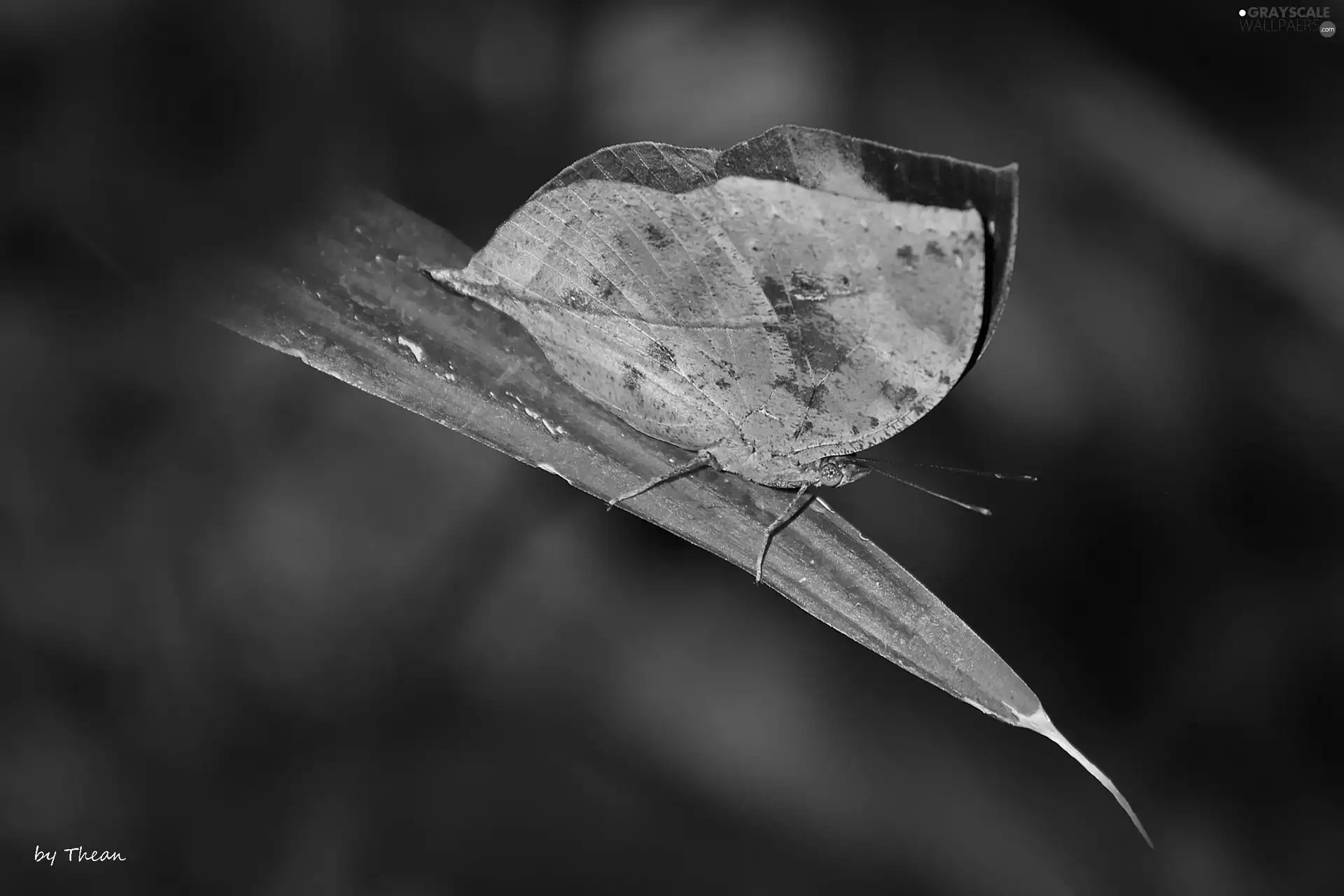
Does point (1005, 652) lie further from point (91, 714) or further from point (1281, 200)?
point (91, 714)

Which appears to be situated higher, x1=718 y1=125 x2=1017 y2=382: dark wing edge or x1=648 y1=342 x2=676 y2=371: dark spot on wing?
x1=718 y1=125 x2=1017 y2=382: dark wing edge

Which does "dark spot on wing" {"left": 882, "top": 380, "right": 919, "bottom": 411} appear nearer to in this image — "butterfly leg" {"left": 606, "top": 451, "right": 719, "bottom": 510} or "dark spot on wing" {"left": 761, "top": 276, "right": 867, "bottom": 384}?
"dark spot on wing" {"left": 761, "top": 276, "right": 867, "bottom": 384}

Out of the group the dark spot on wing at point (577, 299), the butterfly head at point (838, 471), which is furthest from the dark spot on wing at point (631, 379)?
the butterfly head at point (838, 471)

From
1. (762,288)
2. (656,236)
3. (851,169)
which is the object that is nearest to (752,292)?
(762,288)

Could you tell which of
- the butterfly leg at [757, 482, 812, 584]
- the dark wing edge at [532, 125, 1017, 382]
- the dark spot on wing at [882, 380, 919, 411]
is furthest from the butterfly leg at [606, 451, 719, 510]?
the dark wing edge at [532, 125, 1017, 382]

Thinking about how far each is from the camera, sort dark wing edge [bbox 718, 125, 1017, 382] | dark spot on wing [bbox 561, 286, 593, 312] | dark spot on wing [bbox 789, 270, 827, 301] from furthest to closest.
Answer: dark spot on wing [bbox 561, 286, 593, 312] < dark spot on wing [bbox 789, 270, 827, 301] < dark wing edge [bbox 718, 125, 1017, 382]

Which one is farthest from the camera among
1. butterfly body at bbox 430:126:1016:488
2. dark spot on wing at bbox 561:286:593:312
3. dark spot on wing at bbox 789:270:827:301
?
dark spot on wing at bbox 561:286:593:312

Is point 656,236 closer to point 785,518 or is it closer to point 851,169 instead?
point 851,169

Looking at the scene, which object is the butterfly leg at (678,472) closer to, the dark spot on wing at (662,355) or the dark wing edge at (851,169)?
the dark spot on wing at (662,355)

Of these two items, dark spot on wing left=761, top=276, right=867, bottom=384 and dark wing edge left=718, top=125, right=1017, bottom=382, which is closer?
dark wing edge left=718, top=125, right=1017, bottom=382
